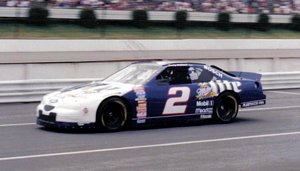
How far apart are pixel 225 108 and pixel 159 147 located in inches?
136

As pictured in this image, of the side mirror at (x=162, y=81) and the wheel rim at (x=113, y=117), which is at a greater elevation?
the side mirror at (x=162, y=81)

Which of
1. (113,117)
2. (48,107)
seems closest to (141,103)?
(113,117)

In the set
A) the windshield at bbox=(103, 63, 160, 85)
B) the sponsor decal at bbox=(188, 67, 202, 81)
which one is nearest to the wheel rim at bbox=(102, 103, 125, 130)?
the windshield at bbox=(103, 63, 160, 85)

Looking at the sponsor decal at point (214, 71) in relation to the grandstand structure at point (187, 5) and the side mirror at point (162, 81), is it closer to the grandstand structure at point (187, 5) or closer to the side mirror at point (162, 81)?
the side mirror at point (162, 81)

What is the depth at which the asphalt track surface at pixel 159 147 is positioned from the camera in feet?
30.5

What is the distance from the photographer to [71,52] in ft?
98.8

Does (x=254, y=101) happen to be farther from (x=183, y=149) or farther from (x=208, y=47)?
(x=208, y=47)

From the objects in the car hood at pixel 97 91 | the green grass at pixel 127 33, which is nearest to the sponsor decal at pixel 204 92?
the car hood at pixel 97 91

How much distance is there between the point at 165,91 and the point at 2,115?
14.1ft

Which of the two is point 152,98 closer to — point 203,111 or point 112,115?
point 112,115

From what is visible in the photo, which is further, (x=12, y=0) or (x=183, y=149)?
(x=12, y=0)

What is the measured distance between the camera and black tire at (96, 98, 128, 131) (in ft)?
39.8

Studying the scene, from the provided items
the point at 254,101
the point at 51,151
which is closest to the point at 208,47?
the point at 254,101

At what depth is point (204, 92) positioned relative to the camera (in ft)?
44.1
